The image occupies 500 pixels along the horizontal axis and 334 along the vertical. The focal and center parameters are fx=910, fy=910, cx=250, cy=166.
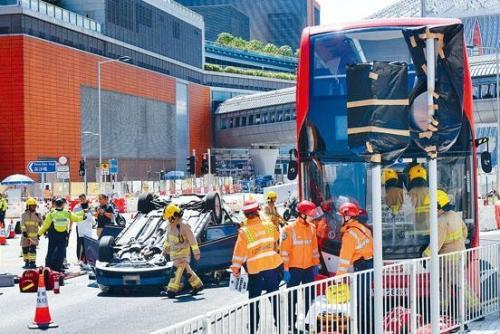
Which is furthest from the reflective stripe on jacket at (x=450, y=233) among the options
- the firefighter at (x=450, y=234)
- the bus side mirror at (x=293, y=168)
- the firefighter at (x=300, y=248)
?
the bus side mirror at (x=293, y=168)

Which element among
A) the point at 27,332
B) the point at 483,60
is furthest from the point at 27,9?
the point at 27,332

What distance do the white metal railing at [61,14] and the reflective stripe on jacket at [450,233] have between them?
59601 mm

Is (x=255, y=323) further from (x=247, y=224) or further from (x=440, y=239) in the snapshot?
(x=440, y=239)

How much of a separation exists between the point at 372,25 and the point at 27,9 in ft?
192

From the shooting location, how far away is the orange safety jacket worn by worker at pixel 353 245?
10047 mm

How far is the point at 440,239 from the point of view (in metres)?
11.2

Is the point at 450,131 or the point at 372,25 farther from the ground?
the point at 372,25

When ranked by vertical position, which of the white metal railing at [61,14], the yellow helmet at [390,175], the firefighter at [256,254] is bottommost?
the firefighter at [256,254]

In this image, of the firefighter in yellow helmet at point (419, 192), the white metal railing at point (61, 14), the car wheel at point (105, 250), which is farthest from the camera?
the white metal railing at point (61, 14)

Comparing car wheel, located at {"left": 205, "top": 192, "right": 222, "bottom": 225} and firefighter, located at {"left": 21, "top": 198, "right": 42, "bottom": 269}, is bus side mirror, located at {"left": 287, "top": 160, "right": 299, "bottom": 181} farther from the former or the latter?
firefighter, located at {"left": 21, "top": 198, "right": 42, "bottom": 269}

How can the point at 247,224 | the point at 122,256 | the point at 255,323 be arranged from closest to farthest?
the point at 255,323, the point at 247,224, the point at 122,256

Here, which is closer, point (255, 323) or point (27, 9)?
point (255, 323)

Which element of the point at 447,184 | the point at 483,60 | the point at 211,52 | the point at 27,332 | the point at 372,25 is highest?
the point at 211,52

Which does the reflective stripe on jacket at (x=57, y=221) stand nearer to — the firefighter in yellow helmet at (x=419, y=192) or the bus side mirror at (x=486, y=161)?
the bus side mirror at (x=486, y=161)
